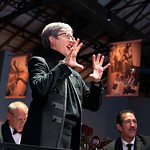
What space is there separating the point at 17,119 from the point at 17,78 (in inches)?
255

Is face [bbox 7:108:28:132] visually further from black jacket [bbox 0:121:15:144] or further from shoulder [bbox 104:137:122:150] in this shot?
shoulder [bbox 104:137:122:150]

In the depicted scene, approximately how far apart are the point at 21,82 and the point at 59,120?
818cm

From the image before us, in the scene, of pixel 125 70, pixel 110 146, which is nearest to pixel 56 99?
pixel 110 146

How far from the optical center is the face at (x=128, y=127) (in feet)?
12.4

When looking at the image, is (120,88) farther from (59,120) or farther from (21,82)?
(59,120)

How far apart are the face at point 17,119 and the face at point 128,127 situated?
130 centimetres

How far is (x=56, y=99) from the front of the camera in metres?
1.52

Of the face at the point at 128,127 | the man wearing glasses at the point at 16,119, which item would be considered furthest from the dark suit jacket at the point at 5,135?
the face at the point at 128,127

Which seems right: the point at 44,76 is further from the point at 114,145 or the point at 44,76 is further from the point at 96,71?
the point at 114,145

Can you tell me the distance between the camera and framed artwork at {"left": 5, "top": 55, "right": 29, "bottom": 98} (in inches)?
370

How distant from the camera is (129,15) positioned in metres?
12.0

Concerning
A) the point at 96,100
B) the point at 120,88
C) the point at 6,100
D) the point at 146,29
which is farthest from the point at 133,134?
the point at 146,29

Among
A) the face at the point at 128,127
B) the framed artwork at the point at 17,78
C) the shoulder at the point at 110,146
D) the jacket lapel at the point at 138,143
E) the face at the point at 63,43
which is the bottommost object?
the shoulder at the point at 110,146

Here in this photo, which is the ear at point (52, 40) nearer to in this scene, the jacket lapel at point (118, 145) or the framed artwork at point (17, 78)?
the jacket lapel at point (118, 145)
